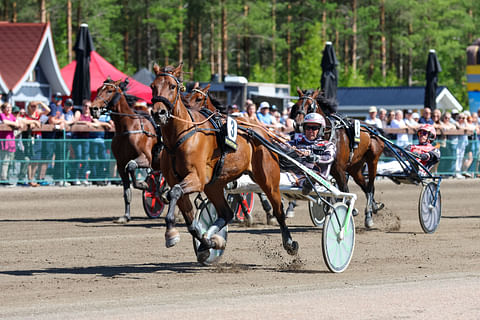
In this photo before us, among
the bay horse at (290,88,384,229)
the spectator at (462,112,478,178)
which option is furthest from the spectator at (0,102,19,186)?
the spectator at (462,112,478,178)

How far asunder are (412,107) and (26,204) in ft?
103

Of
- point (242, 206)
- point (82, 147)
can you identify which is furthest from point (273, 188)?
point (82, 147)

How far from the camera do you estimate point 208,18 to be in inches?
2304

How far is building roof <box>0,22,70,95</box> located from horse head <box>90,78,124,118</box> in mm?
18877

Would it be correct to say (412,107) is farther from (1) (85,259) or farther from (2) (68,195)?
(1) (85,259)

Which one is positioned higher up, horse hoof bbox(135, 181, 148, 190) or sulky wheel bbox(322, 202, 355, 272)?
sulky wheel bbox(322, 202, 355, 272)

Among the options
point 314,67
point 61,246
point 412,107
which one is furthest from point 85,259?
point 314,67

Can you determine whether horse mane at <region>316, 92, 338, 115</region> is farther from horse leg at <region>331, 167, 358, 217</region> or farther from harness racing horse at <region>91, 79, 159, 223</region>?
harness racing horse at <region>91, 79, 159, 223</region>

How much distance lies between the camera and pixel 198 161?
884 cm

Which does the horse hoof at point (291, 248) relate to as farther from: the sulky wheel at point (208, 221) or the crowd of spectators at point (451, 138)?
the crowd of spectators at point (451, 138)

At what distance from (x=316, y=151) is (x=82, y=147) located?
9.35 m

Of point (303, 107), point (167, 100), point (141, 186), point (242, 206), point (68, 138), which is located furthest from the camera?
point (68, 138)

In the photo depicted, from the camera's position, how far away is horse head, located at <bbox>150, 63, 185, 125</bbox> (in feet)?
28.0

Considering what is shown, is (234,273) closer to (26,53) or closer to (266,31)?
(26,53)
